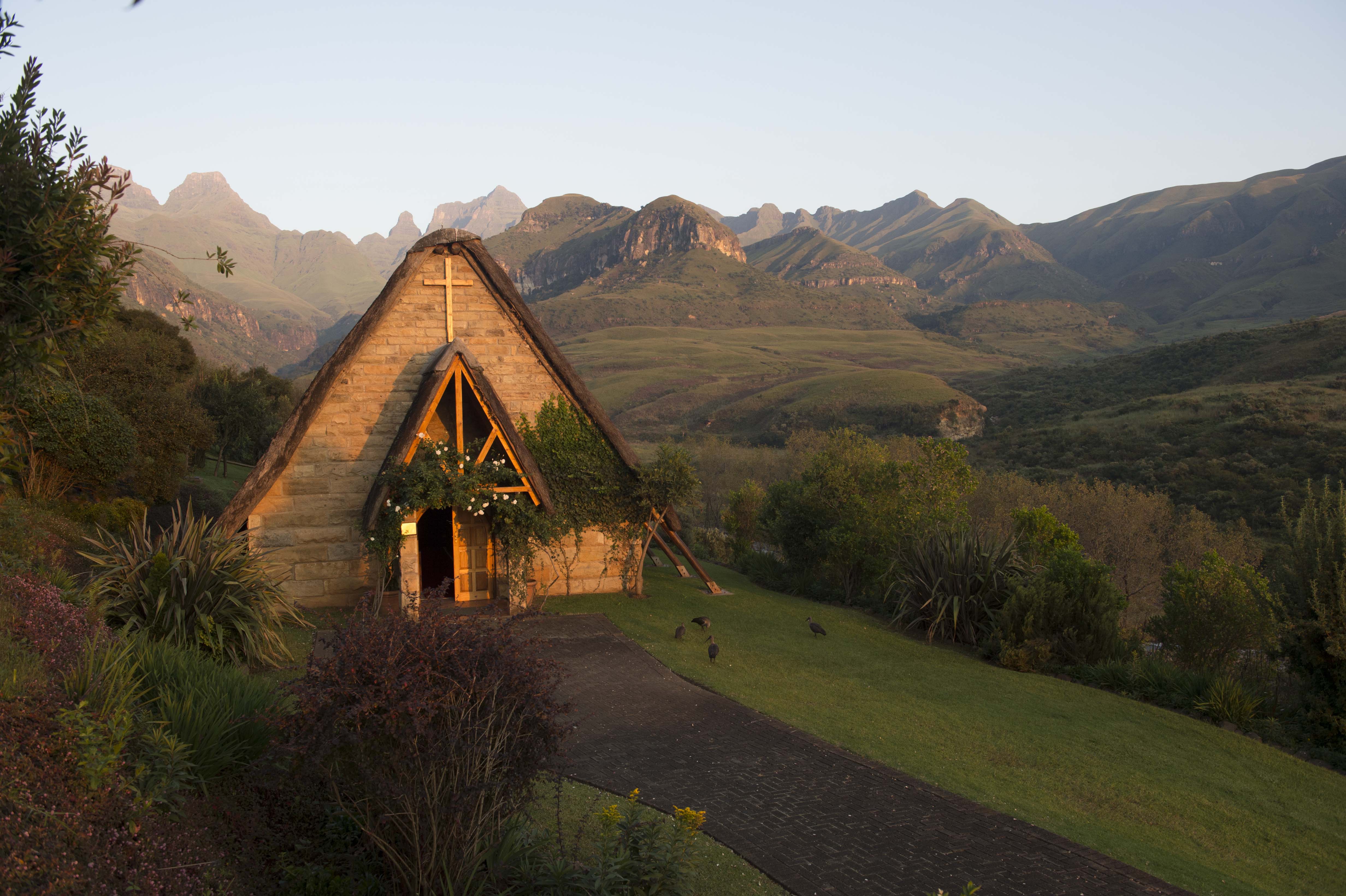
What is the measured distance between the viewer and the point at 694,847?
→ 595 cm

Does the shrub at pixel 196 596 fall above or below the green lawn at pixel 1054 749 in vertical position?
above

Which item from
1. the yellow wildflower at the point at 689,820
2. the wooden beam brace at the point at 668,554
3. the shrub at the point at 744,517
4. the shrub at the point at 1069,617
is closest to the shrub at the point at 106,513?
the wooden beam brace at the point at 668,554

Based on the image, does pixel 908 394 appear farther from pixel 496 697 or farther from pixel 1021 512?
pixel 496 697

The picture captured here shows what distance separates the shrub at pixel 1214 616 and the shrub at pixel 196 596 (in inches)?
536

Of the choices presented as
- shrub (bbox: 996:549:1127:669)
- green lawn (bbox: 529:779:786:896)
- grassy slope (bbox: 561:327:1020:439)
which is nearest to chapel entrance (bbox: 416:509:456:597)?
green lawn (bbox: 529:779:786:896)

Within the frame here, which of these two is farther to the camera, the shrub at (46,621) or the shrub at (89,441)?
the shrub at (89,441)

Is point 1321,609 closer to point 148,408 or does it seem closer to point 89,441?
point 89,441

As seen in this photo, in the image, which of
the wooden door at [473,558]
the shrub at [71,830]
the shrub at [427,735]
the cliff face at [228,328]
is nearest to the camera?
the shrub at [71,830]

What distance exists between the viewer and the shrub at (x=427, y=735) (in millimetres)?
4121

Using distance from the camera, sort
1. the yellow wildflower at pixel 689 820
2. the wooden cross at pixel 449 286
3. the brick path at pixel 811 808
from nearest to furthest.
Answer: the yellow wildflower at pixel 689 820 → the brick path at pixel 811 808 → the wooden cross at pixel 449 286

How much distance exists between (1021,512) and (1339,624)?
21.7 ft

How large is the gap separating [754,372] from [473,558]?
308 ft

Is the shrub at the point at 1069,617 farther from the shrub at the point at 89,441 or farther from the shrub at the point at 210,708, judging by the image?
the shrub at the point at 89,441

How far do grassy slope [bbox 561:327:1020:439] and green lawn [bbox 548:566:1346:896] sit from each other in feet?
182
